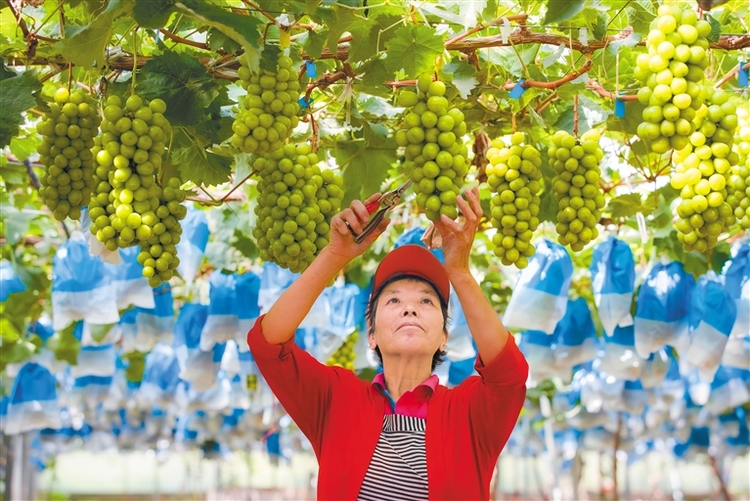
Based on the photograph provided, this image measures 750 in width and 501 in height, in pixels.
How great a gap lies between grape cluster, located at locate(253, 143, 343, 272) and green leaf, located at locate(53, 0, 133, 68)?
57 cm

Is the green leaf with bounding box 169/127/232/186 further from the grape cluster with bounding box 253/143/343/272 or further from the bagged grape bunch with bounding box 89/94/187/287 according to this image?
the bagged grape bunch with bounding box 89/94/187/287

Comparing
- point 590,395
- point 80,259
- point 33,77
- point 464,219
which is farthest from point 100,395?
point 464,219

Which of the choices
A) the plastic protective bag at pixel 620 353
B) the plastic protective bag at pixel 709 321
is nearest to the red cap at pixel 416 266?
the plastic protective bag at pixel 709 321

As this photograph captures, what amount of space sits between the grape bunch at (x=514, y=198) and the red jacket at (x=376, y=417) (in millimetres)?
243

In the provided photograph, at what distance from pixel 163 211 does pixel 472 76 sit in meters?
0.92

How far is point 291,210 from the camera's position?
8.14 feet

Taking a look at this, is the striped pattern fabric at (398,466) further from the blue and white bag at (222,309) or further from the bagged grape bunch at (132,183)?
the blue and white bag at (222,309)

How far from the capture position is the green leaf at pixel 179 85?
238 cm

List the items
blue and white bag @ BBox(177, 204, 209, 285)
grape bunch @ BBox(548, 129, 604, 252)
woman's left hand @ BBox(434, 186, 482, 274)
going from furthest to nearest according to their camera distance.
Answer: blue and white bag @ BBox(177, 204, 209, 285)
grape bunch @ BBox(548, 129, 604, 252)
woman's left hand @ BBox(434, 186, 482, 274)

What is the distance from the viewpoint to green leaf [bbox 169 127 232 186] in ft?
8.82

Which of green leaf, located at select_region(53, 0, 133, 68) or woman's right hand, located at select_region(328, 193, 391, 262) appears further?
woman's right hand, located at select_region(328, 193, 391, 262)

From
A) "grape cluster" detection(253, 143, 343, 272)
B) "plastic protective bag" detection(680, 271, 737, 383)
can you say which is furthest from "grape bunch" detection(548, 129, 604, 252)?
"plastic protective bag" detection(680, 271, 737, 383)

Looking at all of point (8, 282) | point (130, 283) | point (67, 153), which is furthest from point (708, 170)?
point (8, 282)

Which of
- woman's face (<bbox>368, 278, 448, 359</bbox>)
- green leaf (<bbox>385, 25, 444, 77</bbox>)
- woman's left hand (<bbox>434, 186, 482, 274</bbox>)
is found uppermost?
green leaf (<bbox>385, 25, 444, 77</bbox>)
